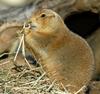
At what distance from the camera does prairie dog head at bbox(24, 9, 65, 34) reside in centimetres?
346

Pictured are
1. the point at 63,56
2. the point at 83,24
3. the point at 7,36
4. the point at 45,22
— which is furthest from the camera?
the point at 83,24

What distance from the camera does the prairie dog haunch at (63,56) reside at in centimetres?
354

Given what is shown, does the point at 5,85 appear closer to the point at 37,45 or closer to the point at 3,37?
the point at 37,45

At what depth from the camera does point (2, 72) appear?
3.78 meters

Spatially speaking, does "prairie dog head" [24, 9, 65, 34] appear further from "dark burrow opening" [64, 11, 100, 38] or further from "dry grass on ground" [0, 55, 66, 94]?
"dark burrow opening" [64, 11, 100, 38]

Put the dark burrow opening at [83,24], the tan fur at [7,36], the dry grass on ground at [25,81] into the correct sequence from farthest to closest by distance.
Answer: the dark burrow opening at [83,24] → the tan fur at [7,36] → the dry grass on ground at [25,81]

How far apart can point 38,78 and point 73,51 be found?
13.5 inches

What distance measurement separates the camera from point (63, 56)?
361cm

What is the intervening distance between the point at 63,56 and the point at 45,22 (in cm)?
31

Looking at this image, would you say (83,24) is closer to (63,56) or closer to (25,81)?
(63,56)

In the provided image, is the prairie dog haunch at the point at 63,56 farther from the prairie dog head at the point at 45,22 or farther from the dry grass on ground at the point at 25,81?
the dry grass on ground at the point at 25,81

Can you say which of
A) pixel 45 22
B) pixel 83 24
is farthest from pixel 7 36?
pixel 45 22

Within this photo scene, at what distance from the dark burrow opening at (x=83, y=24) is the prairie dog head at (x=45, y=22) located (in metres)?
2.07

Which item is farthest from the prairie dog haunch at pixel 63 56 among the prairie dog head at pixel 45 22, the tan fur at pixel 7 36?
the tan fur at pixel 7 36
